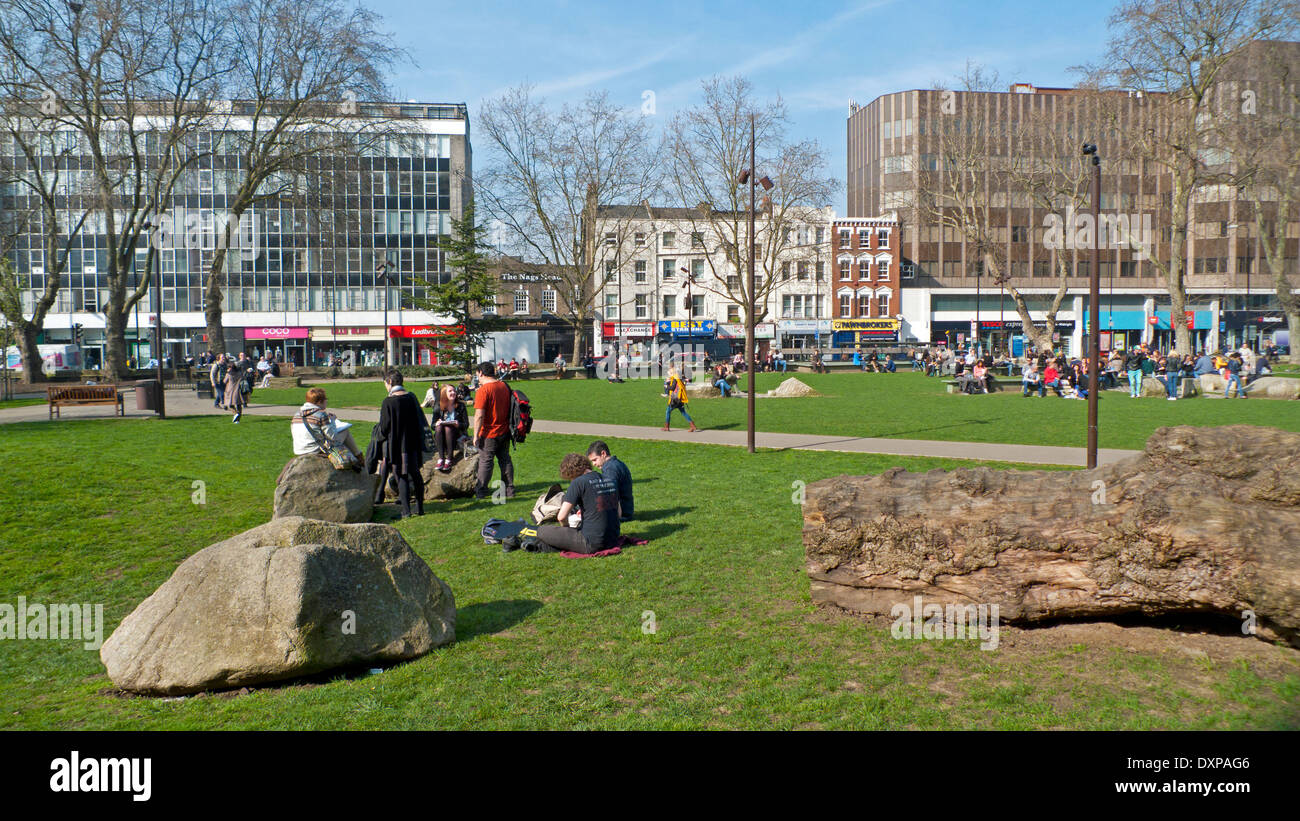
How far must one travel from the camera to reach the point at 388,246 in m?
74.7

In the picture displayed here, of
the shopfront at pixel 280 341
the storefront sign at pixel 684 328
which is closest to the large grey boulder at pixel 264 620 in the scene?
the storefront sign at pixel 684 328

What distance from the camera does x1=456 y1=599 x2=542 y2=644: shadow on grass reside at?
20.8 ft

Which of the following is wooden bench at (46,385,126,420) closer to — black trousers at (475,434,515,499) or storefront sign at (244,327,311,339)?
black trousers at (475,434,515,499)

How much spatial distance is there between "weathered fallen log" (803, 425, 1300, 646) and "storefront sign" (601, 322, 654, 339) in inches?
2705

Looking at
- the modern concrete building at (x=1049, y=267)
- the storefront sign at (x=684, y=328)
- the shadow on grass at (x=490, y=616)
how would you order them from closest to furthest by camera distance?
1. the shadow on grass at (x=490, y=616)
2. the storefront sign at (x=684, y=328)
3. the modern concrete building at (x=1049, y=267)

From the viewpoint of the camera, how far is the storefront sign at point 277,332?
7200 centimetres

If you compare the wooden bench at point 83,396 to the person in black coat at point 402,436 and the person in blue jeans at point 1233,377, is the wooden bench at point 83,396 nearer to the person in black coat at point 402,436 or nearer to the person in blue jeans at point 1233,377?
the person in black coat at point 402,436

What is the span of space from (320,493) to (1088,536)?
26.0 ft

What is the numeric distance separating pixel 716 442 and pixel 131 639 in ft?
42.3

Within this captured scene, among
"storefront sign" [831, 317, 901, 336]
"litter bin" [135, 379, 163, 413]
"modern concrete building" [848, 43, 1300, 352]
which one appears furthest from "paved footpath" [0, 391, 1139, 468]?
"modern concrete building" [848, 43, 1300, 352]

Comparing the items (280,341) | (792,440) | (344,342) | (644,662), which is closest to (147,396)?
(792,440)

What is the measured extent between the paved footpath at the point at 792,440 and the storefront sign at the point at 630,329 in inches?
1968

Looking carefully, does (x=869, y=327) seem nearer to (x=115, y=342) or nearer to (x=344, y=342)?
(x=344, y=342)
